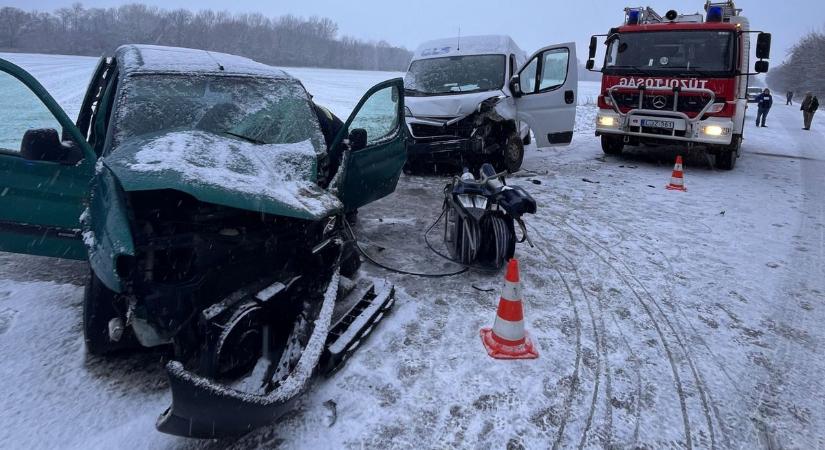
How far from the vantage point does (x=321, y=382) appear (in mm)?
2725

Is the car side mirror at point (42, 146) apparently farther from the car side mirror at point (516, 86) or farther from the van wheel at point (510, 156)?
the car side mirror at point (516, 86)

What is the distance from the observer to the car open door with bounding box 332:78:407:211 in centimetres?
403

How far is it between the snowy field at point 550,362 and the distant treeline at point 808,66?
63.7 m

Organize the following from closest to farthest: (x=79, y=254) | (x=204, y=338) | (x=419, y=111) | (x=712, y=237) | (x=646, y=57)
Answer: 1. (x=204, y=338)
2. (x=79, y=254)
3. (x=712, y=237)
4. (x=419, y=111)
5. (x=646, y=57)

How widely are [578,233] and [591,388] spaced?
2.99m

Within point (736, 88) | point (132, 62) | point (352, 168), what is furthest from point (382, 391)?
point (736, 88)

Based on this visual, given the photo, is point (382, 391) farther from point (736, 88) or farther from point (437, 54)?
point (736, 88)

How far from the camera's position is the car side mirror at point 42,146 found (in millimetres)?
2801

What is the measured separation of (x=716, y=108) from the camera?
317 inches

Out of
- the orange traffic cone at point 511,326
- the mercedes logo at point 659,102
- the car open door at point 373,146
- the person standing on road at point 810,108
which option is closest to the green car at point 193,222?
the car open door at point 373,146

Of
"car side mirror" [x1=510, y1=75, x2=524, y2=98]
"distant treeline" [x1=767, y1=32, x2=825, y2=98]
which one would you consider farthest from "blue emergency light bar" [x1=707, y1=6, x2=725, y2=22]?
"distant treeline" [x1=767, y1=32, x2=825, y2=98]

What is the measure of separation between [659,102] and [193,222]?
28.6 ft

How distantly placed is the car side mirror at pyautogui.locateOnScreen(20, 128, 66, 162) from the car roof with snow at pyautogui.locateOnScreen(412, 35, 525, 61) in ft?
23.1

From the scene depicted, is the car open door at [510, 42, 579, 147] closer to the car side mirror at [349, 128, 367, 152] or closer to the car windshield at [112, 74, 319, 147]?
the car side mirror at [349, 128, 367, 152]
